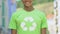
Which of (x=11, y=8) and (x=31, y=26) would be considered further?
(x=11, y=8)

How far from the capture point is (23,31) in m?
2.42

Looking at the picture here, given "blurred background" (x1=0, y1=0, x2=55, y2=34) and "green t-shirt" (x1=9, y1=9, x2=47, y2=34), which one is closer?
"green t-shirt" (x1=9, y1=9, x2=47, y2=34)

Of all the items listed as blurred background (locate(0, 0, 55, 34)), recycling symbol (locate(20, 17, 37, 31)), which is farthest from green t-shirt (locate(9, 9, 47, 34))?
blurred background (locate(0, 0, 55, 34))

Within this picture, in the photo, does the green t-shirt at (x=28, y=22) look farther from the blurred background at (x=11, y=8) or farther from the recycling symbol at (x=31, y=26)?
the blurred background at (x=11, y=8)

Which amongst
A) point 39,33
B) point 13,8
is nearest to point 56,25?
point 13,8

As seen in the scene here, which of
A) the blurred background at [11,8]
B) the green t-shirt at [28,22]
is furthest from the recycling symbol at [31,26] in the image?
the blurred background at [11,8]

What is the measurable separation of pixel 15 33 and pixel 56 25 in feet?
6.51

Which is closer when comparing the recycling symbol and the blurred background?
the recycling symbol

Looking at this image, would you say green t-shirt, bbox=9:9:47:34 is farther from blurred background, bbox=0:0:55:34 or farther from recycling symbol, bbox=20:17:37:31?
blurred background, bbox=0:0:55:34

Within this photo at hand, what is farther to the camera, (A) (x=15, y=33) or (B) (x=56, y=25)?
(B) (x=56, y=25)

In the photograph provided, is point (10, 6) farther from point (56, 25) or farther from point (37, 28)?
point (37, 28)

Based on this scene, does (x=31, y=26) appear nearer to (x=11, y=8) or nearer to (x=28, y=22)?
(x=28, y=22)

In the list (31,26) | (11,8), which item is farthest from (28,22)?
(11,8)

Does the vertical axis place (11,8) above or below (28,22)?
above
